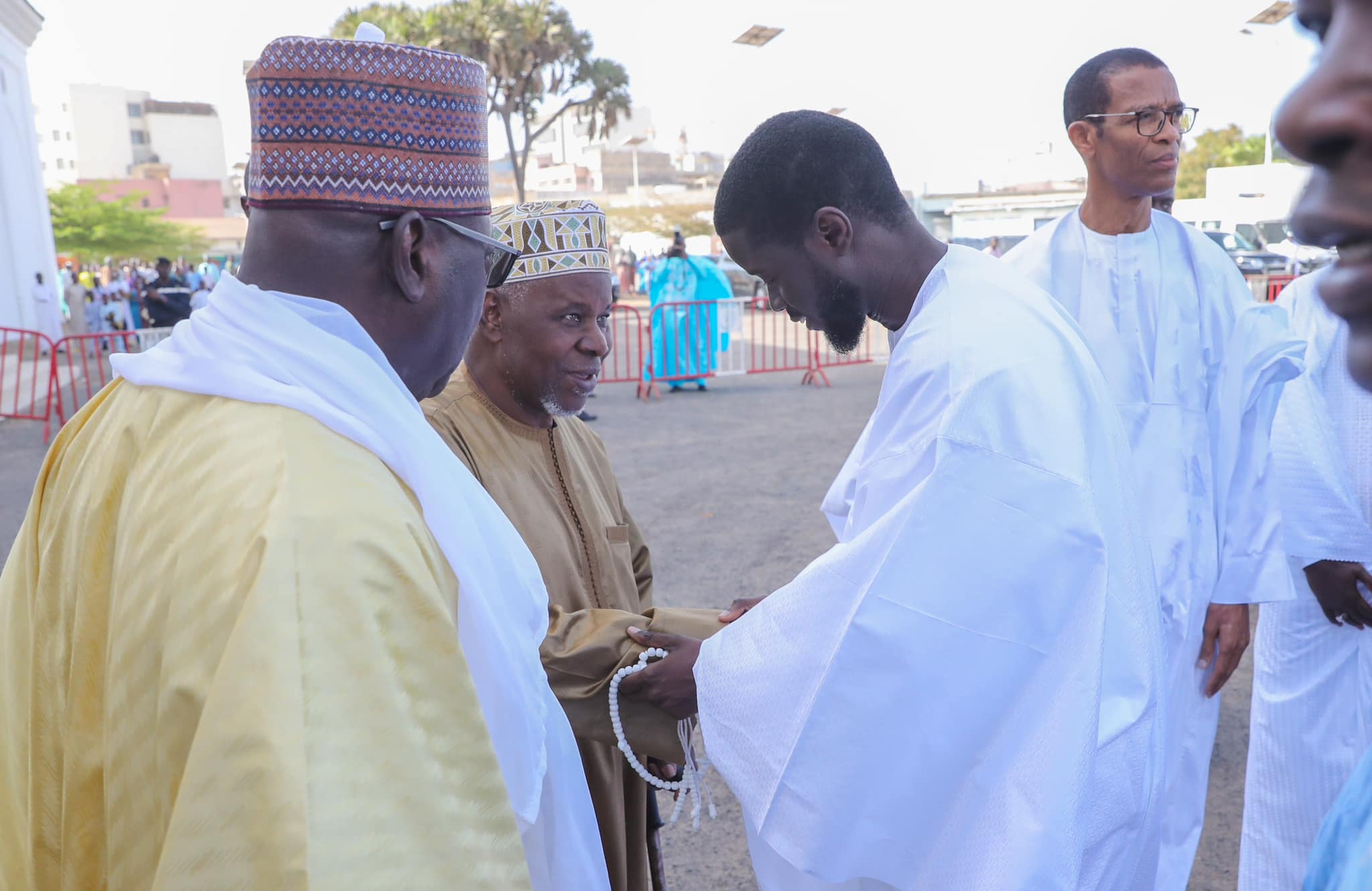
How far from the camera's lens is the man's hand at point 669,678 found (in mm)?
2164

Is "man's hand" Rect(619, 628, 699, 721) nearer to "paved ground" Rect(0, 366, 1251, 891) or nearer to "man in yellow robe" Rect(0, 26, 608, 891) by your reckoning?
"paved ground" Rect(0, 366, 1251, 891)

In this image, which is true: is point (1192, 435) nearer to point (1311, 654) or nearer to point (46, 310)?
point (1311, 654)

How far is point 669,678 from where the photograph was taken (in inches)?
85.4

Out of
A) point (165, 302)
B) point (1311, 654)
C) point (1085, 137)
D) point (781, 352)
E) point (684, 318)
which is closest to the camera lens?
point (1311, 654)

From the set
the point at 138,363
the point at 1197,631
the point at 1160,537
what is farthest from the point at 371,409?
the point at 1197,631

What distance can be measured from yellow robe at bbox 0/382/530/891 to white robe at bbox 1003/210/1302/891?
2.64 metres

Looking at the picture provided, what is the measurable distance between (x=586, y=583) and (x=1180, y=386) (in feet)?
6.66

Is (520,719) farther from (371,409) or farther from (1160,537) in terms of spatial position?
(1160,537)

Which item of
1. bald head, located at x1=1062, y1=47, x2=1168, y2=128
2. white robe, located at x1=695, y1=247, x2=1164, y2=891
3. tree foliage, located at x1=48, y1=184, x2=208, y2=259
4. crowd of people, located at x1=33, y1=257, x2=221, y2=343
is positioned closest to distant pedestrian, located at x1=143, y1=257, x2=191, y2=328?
crowd of people, located at x1=33, y1=257, x2=221, y2=343

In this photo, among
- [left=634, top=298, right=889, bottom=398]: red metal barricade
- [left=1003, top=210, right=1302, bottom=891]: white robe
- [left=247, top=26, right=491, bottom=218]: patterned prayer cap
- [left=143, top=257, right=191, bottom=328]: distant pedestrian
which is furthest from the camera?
[left=143, top=257, right=191, bottom=328]: distant pedestrian

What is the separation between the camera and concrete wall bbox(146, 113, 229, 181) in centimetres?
8288

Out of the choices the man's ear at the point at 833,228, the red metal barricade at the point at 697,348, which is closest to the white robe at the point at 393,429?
the man's ear at the point at 833,228

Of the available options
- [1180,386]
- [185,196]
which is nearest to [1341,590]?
[1180,386]

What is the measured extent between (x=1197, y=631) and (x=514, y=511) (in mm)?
2229
